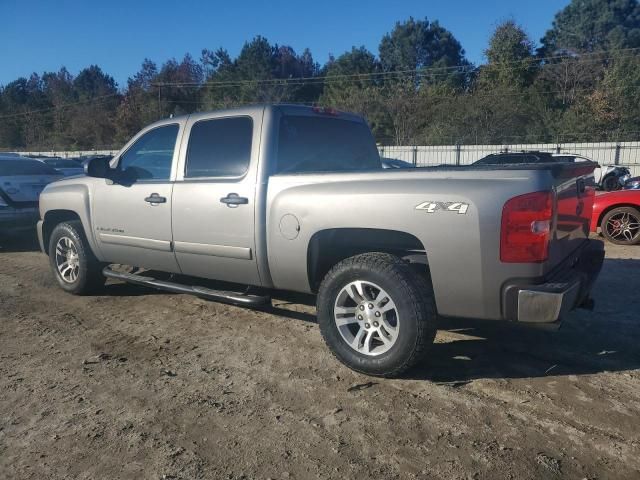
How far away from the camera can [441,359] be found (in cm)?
414

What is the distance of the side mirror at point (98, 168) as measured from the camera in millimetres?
5203

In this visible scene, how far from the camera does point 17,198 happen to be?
8.99 meters

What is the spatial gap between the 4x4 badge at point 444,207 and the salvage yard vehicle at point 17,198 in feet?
25.4

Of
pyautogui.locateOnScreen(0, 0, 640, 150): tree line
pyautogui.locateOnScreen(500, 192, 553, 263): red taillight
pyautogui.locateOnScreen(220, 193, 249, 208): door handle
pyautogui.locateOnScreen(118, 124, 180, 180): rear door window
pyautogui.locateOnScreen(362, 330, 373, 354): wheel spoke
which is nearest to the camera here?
pyautogui.locateOnScreen(500, 192, 553, 263): red taillight

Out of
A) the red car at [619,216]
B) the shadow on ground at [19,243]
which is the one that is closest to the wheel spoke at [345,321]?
the red car at [619,216]

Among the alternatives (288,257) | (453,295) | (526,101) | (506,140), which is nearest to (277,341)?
(288,257)

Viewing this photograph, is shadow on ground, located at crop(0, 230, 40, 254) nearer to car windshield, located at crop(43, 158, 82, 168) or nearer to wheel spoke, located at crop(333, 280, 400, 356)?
wheel spoke, located at crop(333, 280, 400, 356)

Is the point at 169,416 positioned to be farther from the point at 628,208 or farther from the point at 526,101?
the point at 526,101

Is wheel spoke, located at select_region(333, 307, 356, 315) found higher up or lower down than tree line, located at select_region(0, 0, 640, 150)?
lower down

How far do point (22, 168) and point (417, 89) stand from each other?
144ft

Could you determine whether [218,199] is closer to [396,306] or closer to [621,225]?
[396,306]

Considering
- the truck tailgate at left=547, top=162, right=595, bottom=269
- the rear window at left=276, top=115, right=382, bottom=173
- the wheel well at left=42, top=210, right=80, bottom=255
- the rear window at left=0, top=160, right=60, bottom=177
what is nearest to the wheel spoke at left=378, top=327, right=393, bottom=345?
the truck tailgate at left=547, top=162, right=595, bottom=269

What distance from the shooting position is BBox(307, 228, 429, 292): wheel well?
12.6ft

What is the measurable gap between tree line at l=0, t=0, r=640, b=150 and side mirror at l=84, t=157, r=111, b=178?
106 ft
